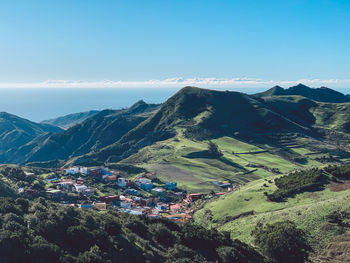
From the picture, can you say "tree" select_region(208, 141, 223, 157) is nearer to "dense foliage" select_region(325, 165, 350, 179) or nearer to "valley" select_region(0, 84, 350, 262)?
"valley" select_region(0, 84, 350, 262)

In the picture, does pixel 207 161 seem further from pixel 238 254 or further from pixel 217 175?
pixel 238 254

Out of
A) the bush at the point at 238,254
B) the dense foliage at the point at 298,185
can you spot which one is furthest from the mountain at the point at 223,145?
the bush at the point at 238,254

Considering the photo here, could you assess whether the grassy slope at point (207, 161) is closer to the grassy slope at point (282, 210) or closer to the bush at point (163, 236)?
the grassy slope at point (282, 210)

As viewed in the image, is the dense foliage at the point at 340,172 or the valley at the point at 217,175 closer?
the valley at the point at 217,175

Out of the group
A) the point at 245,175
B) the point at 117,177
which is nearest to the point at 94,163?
the point at 117,177

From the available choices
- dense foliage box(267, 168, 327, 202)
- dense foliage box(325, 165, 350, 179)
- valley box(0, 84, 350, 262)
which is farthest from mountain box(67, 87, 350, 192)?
dense foliage box(325, 165, 350, 179)

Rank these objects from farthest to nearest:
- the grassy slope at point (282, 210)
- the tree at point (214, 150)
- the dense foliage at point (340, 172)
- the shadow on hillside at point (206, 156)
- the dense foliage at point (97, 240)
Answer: the tree at point (214, 150), the shadow on hillside at point (206, 156), the dense foliage at point (340, 172), the grassy slope at point (282, 210), the dense foliage at point (97, 240)

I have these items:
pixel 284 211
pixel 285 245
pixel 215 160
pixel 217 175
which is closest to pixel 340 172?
pixel 284 211
